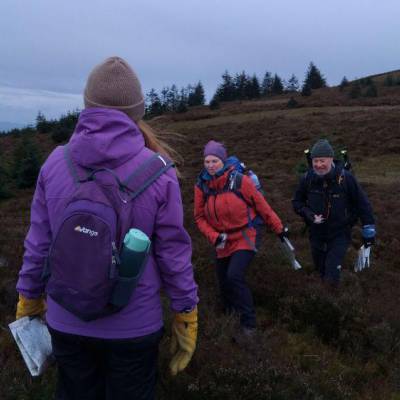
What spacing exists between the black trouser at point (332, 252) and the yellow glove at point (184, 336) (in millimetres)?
3334

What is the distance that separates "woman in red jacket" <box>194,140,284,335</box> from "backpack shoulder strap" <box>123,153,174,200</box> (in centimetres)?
258

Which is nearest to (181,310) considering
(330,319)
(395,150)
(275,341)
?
(275,341)

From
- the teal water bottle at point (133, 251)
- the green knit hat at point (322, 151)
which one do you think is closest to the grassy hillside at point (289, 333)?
the teal water bottle at point (133, 251)

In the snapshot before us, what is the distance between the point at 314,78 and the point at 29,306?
67.7 meters

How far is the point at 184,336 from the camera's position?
244 cm

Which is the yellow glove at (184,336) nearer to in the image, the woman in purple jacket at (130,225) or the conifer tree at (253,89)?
the woman in purple jacket at (130,225)

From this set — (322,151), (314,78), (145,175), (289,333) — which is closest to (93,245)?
(145,175)

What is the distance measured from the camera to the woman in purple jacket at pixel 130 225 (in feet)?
6.78

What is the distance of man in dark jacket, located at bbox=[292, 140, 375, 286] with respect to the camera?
17.2 ft

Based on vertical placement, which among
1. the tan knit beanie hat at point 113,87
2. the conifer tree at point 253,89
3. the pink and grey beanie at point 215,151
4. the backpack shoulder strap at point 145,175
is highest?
the conifer tree at point 253,89

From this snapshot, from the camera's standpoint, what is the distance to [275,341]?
440 centimetres

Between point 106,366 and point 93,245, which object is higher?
point 93,245

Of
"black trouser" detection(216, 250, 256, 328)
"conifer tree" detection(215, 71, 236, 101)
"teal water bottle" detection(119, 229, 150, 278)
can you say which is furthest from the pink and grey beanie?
"conifer tree" detection(215, 71, 236, 101)

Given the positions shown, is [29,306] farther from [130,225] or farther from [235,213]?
[235,213]
